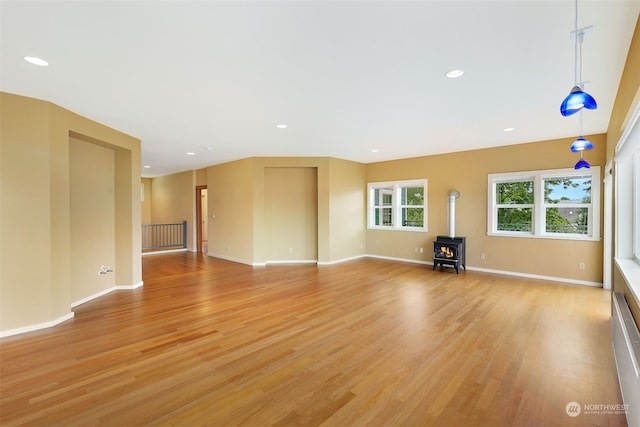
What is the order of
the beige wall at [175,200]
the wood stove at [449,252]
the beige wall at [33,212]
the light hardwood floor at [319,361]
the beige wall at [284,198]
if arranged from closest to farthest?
the light hardwood floor at [319,361]
the beige wall at [33,212]
the wood stove at [449,252]
the beige wall at [284,198]
the beige wall at [175,200]

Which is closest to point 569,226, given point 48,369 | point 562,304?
point 562,304

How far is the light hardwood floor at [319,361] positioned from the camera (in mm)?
1877

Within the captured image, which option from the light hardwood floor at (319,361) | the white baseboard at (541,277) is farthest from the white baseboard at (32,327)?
the white baseboard at (541,277)

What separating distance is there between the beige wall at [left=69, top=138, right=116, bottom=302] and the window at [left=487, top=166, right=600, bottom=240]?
729 centimetres

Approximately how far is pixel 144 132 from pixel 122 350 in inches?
136

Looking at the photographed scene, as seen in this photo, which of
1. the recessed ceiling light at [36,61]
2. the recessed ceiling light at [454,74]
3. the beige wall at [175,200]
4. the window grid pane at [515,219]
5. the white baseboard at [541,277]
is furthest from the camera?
the beige wall at [175,200]

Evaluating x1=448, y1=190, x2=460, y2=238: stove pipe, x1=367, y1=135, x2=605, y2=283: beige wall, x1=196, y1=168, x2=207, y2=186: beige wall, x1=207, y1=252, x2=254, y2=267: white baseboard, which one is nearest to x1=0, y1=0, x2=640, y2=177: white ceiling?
x1=367, y1=135, x2=605, y2=283: beige wall

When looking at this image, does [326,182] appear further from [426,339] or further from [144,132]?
[426,339]

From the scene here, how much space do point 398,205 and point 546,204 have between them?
306cm

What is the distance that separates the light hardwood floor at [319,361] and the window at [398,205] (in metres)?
2.83

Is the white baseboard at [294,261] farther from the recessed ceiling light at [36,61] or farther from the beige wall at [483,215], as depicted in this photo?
the recessed ceiling light at [36,61]

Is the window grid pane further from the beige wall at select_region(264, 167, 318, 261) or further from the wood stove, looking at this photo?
the beige wall at select_region(264, 167, 318, 261)

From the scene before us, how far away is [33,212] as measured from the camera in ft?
10.2

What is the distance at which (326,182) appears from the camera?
674 centimetres
